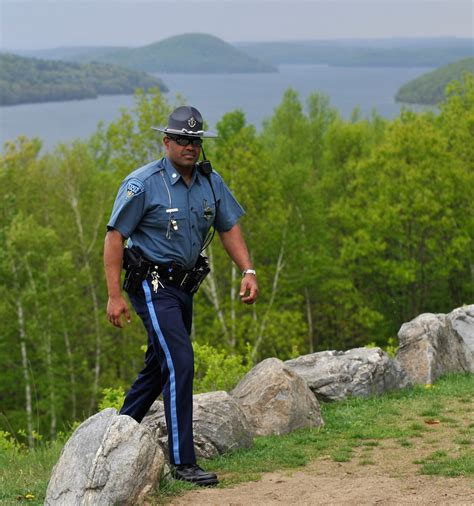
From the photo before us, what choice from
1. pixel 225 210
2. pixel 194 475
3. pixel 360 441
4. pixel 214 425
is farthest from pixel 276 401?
pixel 225 210

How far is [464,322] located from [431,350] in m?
2.09

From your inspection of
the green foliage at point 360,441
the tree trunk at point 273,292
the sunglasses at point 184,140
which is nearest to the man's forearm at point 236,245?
the sunglasses at point 184,140

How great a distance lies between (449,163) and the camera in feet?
151

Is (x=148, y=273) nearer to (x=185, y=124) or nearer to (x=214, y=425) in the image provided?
(x=185, y=124)

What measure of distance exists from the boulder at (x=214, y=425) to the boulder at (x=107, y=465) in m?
1.26

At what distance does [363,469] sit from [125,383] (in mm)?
39328

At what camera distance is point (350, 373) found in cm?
1161

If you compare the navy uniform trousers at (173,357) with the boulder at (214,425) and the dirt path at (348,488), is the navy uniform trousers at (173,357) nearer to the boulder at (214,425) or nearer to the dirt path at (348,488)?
the dirt path at (348,488)

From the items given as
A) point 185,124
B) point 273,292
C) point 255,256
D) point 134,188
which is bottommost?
point 273,292

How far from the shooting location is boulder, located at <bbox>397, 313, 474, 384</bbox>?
1280 centimetres

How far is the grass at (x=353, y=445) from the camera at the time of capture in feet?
25.6

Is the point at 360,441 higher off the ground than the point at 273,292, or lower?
higher

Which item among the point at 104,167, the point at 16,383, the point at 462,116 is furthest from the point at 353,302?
the point at 104,167

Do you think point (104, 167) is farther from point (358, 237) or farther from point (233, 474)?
point (233, 474)
